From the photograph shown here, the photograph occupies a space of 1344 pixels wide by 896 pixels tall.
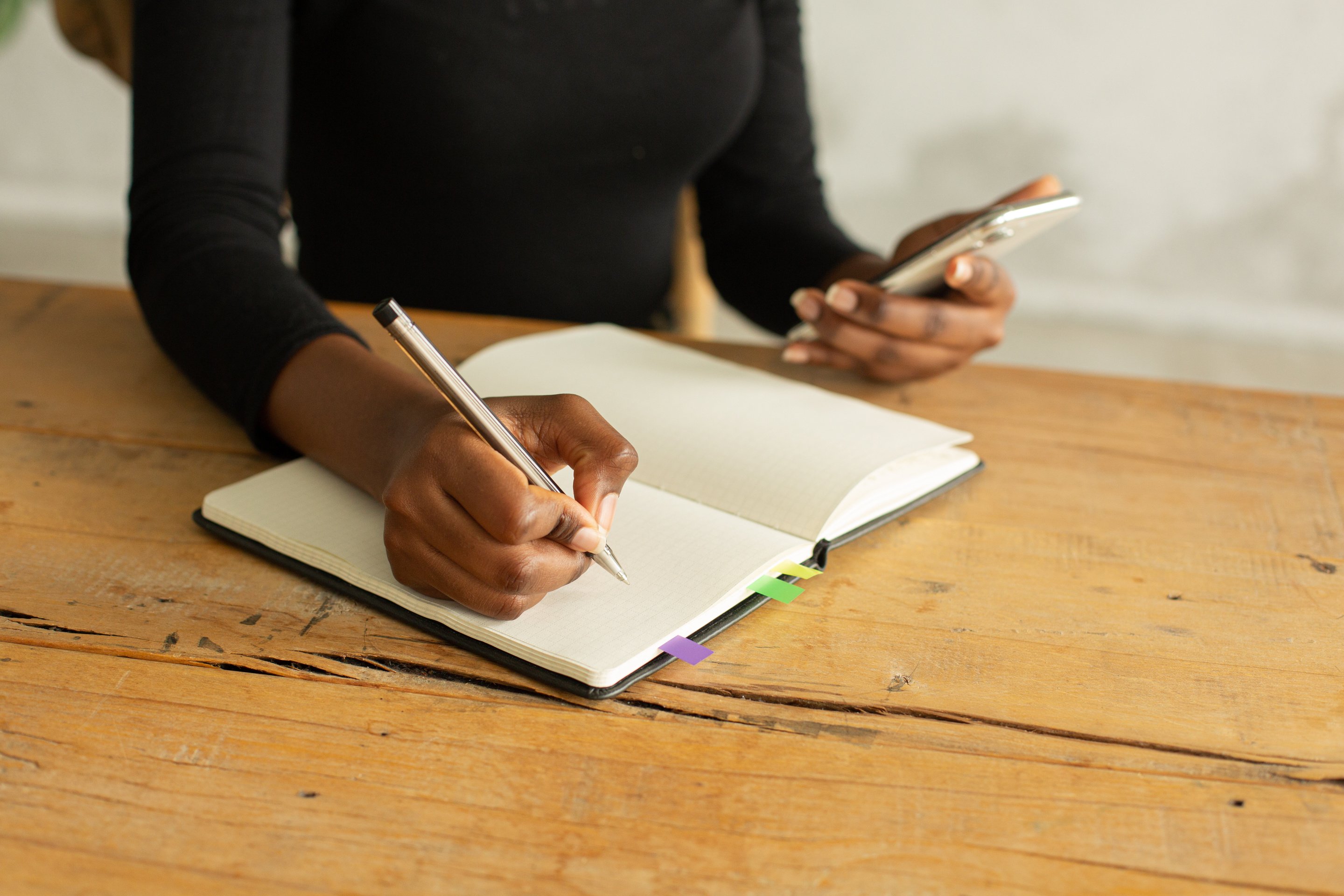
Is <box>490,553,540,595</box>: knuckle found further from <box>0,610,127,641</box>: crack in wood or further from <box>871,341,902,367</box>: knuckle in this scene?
<box>871,341,902,367</box>: knuckle

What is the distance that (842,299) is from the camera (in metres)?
0.85

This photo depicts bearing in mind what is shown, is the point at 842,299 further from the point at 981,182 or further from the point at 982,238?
the point at 981,182

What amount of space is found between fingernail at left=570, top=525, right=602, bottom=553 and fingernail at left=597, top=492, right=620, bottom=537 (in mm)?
16

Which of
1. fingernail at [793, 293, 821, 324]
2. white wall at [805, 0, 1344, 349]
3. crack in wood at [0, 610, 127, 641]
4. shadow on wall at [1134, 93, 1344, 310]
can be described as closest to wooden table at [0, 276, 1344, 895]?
crack in wood at [0, 610, 127, 641]

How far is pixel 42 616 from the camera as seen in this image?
0.55m

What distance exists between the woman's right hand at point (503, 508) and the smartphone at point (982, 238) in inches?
14.5

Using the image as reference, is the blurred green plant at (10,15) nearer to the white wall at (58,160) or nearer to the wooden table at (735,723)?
the white wall at (58,160)

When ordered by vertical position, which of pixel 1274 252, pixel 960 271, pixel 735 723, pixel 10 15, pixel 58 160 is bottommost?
pixel 58 160

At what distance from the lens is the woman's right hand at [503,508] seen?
51cm

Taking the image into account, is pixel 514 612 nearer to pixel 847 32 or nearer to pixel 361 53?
pixel 361 53

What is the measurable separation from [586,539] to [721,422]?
9.8 inches

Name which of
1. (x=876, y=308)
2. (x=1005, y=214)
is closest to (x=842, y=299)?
(x=876, y=308)

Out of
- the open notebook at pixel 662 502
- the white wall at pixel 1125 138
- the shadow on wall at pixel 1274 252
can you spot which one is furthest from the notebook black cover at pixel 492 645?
the shadow on wall at pixel 1274 252

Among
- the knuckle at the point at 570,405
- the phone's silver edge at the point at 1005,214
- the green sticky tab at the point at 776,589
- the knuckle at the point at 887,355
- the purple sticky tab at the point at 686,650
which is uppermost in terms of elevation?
the phone's silver edge at the point at 1005,214
